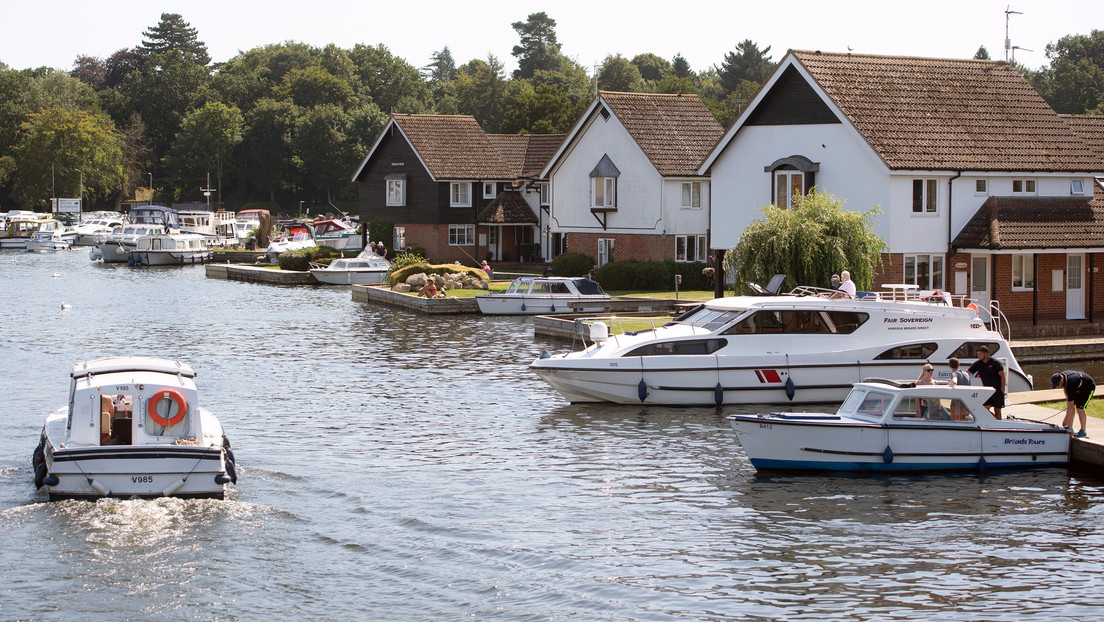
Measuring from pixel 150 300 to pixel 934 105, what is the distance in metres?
37.5

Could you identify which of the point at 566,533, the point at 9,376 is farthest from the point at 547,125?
the point at 566,533

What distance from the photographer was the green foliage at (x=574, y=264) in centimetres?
6297

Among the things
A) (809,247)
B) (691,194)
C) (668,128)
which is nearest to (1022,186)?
(809,247)

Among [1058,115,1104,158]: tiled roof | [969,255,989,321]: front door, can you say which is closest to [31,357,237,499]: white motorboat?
[969,255,989,321]: front door

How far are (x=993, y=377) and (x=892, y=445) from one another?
9.41 feet

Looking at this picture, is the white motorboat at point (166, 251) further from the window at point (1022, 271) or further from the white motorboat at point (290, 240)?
the window at point (1022, 271)

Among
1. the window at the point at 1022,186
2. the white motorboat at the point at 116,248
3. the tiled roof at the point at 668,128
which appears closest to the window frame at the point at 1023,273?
the window at the point at 1022,186

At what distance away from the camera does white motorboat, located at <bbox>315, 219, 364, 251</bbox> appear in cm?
8519

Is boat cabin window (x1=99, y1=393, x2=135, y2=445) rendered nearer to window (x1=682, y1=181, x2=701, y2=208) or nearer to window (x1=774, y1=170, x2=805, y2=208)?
window (x1=774, y1=170, x2=805, y2=208)

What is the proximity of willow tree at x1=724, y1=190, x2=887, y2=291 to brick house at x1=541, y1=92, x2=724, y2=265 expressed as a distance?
68.2ft

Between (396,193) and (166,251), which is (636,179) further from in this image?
(166,251)

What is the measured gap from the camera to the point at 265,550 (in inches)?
741

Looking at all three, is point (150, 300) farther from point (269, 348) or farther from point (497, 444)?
point (497, 444)

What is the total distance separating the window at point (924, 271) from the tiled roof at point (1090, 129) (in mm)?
13778
